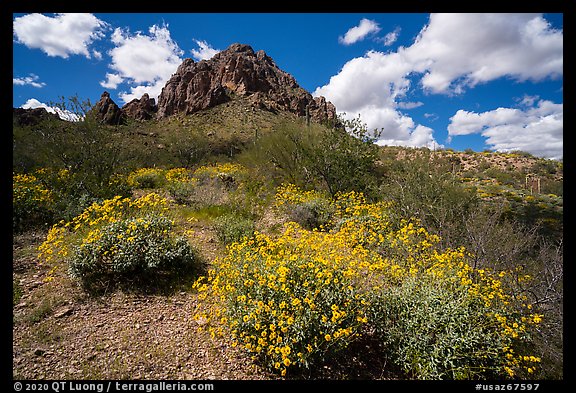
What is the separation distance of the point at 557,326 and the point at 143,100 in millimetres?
71679

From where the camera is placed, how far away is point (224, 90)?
5591cm

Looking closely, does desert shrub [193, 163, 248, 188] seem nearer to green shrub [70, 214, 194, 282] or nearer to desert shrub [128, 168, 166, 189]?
desert shrub [128, 168, 166, 189]

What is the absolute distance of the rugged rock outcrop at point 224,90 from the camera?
53312mm

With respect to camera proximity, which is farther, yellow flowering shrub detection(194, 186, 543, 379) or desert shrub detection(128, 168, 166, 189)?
desert shrub detection(128, 168, 166, 189)

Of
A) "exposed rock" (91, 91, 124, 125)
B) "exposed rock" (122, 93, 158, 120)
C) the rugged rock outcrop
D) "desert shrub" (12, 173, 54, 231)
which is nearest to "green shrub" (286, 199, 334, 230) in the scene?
"desert shrub" (12, 173, 54, 231)

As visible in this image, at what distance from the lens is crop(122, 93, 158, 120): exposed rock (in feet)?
178

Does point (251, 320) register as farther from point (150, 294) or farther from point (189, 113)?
point (189, 113)

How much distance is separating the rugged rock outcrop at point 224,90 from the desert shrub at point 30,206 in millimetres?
48094

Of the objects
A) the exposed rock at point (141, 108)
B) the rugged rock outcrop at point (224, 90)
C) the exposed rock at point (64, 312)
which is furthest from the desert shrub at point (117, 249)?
A: the exposed rock at point (141, 108)

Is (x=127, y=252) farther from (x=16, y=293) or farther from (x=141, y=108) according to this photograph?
(x=141, y=108)

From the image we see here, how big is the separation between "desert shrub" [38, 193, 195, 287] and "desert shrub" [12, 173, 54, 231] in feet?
6.40

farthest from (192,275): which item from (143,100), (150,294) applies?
(143,100)
